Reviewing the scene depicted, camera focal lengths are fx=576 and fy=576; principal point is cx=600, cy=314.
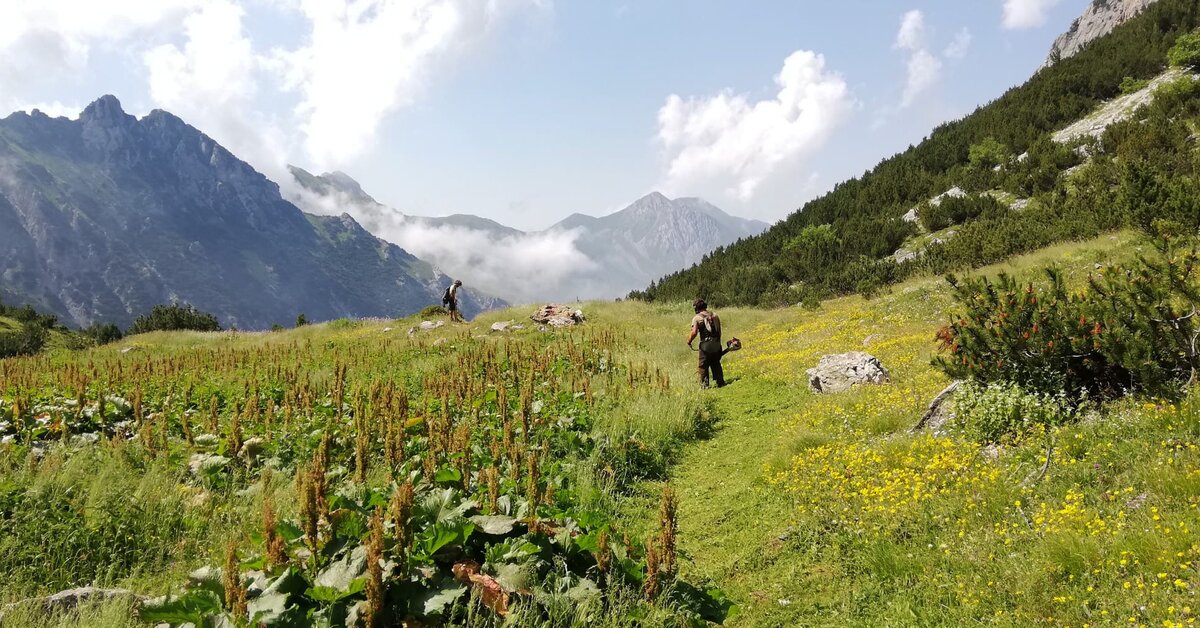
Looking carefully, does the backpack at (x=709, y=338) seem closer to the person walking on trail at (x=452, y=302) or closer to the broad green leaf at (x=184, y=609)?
the broad green leaf at (x=184, y=609)

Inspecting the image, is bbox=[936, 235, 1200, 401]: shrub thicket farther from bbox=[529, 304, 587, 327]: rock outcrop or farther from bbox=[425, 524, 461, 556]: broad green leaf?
bbox=[529, 304, 587, 327]: rock outcrop

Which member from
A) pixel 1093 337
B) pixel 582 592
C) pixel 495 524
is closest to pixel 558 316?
pixel 1093 337

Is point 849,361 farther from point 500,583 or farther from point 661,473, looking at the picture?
point 500,583

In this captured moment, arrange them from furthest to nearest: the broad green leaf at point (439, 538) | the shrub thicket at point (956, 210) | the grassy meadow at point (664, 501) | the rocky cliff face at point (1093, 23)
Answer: the rocky cliff face at point (1093, 23)
the shrub thicket at point (956, 210)
the grassy meadow at point (664, 501)
the broad green leaf at point (439, 538)

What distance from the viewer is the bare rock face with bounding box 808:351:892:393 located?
32.1ft

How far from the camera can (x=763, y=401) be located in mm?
10797

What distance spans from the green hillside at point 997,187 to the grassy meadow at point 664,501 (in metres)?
15.0

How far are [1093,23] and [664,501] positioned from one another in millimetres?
95758

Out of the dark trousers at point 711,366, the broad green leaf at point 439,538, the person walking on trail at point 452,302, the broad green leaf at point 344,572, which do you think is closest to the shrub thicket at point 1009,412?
the broad green leaf at point 439,538

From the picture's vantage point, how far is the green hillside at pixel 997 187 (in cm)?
2158

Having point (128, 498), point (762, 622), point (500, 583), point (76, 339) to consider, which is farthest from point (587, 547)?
point (76, 339)

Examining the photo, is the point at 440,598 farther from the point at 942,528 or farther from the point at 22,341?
the point at 22,341

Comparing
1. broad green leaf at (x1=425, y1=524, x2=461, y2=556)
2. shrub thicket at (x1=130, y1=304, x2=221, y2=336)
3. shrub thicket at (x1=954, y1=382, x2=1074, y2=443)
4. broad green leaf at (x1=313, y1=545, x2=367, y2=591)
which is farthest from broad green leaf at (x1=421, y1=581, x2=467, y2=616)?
shrub thicket at (x1=130, y1=304, x2=221, y2=336)

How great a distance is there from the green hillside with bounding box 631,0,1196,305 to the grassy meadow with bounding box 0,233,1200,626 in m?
15.0
